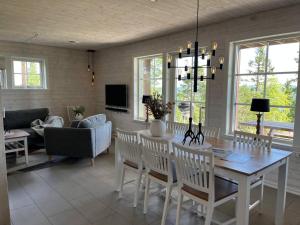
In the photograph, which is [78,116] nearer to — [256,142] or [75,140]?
[75,140]

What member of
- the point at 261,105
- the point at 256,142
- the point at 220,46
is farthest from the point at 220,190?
the point at 220,46

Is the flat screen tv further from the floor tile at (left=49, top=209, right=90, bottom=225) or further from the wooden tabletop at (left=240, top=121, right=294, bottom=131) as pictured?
the floor tile at (left=49, top=209, right=90, bottom=225)

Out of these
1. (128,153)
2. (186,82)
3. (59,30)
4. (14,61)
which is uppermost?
(59,30)

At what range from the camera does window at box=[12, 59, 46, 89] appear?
615 cm

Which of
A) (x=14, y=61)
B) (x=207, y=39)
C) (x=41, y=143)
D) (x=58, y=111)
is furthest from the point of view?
(x=58, y=111)

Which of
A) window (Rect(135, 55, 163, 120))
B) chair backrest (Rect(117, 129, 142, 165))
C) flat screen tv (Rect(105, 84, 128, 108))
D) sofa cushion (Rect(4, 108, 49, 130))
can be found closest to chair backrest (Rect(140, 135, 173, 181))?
chair backrest (Rect(117, 129, 142, 165))

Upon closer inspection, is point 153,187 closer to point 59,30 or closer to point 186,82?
point 186,82

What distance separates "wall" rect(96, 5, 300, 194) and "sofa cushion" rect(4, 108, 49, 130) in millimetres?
2123

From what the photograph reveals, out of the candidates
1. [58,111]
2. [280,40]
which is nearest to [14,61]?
[58,111]

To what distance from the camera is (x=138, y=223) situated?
8.41 feet

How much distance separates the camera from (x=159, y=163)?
2.58 meters

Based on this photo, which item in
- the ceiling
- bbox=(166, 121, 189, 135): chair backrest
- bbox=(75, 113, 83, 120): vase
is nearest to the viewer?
the ceiling

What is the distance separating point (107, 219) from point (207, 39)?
3508mm

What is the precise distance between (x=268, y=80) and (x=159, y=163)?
2.40 meters
